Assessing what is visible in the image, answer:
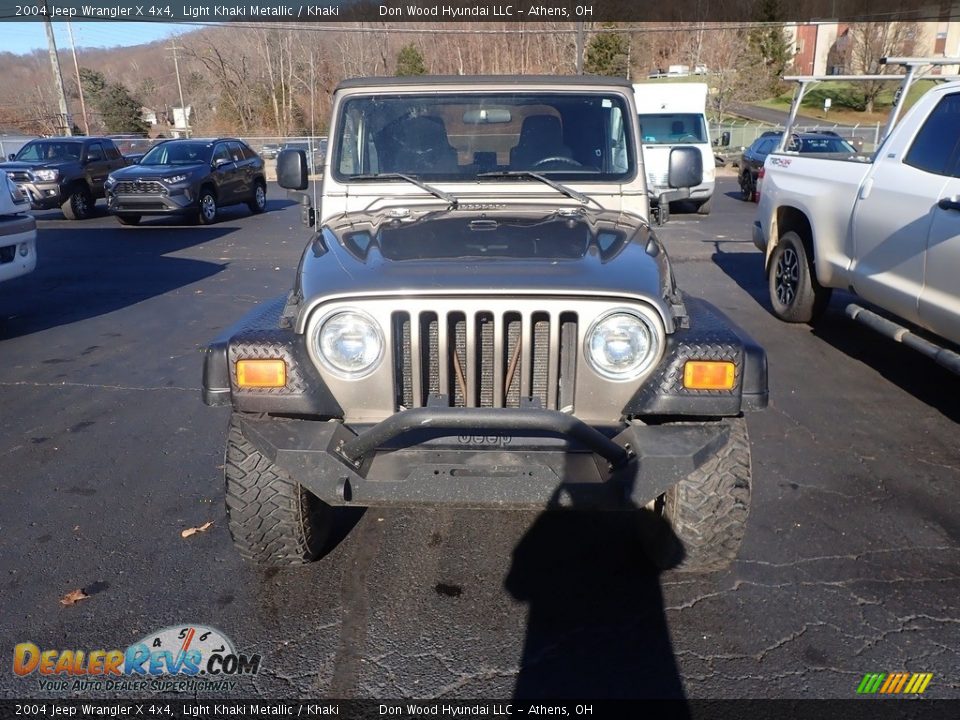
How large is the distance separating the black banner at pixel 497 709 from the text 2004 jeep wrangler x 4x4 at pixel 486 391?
0.63 meters

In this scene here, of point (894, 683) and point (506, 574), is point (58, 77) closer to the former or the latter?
point (506, 574)

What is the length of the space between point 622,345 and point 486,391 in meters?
0.51

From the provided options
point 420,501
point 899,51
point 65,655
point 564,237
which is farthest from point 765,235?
point 899,51

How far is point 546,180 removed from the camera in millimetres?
3760

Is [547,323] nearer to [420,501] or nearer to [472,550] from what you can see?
[420,501]

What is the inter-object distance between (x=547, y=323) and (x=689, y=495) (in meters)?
0.85

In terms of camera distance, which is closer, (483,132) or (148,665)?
(148,665)

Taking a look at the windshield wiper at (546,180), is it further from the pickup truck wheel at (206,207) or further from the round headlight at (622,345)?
the pickup truck wheel at (206,207)

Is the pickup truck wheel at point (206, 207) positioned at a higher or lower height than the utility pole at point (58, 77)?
lower

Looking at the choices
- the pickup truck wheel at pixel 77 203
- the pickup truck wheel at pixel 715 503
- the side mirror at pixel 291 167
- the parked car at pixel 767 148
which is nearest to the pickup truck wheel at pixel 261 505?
the pickup truck wheel at pixel 715 503

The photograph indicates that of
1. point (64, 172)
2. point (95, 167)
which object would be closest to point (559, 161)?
point (64, 172)

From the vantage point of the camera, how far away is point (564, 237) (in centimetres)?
321

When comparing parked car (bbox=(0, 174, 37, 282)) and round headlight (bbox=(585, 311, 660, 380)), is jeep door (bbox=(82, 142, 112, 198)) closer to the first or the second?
parked car (bbox=(0, 174, 37, 282))

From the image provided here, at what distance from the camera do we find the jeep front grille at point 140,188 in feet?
46.3
